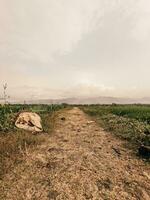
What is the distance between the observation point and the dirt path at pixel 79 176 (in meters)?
7.11

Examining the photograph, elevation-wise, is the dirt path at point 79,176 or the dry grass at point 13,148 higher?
the dry grass at point 13,148

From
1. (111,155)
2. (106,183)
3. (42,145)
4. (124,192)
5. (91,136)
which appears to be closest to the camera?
(124,192)

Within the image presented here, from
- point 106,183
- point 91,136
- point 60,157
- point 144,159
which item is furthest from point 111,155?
point 91,136

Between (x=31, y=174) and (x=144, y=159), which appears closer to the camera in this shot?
(x=31, y=174)

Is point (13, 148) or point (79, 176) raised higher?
point (13, 148)

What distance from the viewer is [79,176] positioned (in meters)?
8.16

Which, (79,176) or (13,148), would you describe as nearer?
(79,176)

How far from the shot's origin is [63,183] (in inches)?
304

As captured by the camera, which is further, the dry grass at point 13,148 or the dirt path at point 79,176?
the dry grass at point 13,148

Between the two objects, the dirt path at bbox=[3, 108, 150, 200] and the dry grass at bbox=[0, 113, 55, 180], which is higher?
the dry grass at bbox=[0, 113, 55, 180]

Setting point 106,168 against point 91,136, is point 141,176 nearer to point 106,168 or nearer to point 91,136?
point 106,168

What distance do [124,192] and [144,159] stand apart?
3.06 meters

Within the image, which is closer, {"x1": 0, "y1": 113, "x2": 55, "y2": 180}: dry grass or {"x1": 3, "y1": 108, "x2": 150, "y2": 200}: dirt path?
{"x1": 3, "y1": 108, "x2": 150, "y2": 200}: dirt path

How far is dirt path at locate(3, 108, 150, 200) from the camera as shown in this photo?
7109 millimetres
